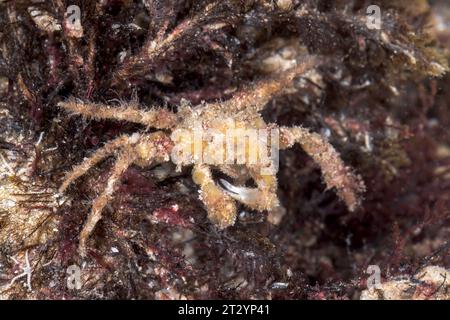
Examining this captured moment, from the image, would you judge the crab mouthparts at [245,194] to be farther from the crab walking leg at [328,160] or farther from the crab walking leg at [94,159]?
the crab walking leg at [94,159]

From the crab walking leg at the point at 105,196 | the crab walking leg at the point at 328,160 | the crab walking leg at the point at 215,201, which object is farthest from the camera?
the crab walking leg at the point at 328,160

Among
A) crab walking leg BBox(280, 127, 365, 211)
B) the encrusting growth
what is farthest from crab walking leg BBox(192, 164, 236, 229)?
crab walking leg BBox(280, 127, 365, 211)

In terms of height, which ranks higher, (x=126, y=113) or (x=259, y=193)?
(x=126, y=113)

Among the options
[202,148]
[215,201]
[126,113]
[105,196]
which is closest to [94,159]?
[105,196]

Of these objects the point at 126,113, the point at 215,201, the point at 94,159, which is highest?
the point at 126,113

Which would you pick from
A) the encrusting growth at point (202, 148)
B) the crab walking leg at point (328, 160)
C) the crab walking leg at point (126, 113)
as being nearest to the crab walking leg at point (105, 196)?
the encrusting growth at point (202, 148)

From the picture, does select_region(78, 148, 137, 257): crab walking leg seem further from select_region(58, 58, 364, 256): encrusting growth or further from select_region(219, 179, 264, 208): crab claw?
select_region(219, 179, 264, 208): crab claw

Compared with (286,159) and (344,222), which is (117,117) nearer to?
(286,159)

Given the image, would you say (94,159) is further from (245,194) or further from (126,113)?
(245,194)
